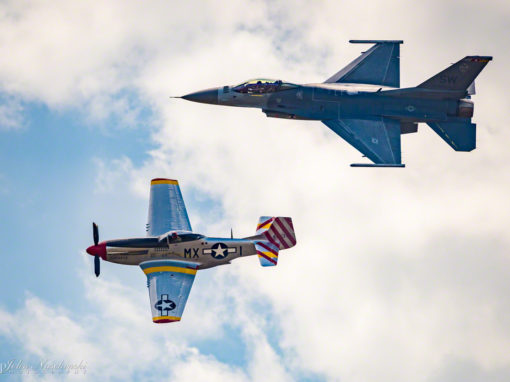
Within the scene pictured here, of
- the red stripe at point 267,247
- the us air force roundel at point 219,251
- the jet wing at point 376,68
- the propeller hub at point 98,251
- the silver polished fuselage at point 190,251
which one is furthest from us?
the jet wing at point 376,68

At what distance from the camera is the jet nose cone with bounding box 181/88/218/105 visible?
2367 inches

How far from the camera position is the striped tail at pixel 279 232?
56.0 metres

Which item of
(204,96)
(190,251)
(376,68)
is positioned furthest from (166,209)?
(376,68)

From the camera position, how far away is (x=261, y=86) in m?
59.9

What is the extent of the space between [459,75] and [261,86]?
34.3 feet

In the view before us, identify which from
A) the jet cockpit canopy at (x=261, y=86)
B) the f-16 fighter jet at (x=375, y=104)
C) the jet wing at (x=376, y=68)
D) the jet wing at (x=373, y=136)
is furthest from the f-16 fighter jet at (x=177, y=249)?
the jet wing at (x=376, y=68)

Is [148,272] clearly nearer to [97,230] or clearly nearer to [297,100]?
[97,230]

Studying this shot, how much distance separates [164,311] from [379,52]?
19682mm

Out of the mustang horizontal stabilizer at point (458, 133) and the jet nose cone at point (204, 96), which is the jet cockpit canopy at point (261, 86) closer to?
the jet nose cone at point (204, 96)

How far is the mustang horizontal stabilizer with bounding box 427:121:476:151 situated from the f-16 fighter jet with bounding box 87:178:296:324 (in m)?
10.0

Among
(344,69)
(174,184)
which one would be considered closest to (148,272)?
(174,184)

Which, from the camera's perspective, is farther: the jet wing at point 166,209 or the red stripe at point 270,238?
the jet wing at point 166,209

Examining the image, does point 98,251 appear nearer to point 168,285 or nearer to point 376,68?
point 168,285

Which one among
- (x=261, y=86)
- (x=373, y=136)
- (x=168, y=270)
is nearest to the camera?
(x=168, y=270)
